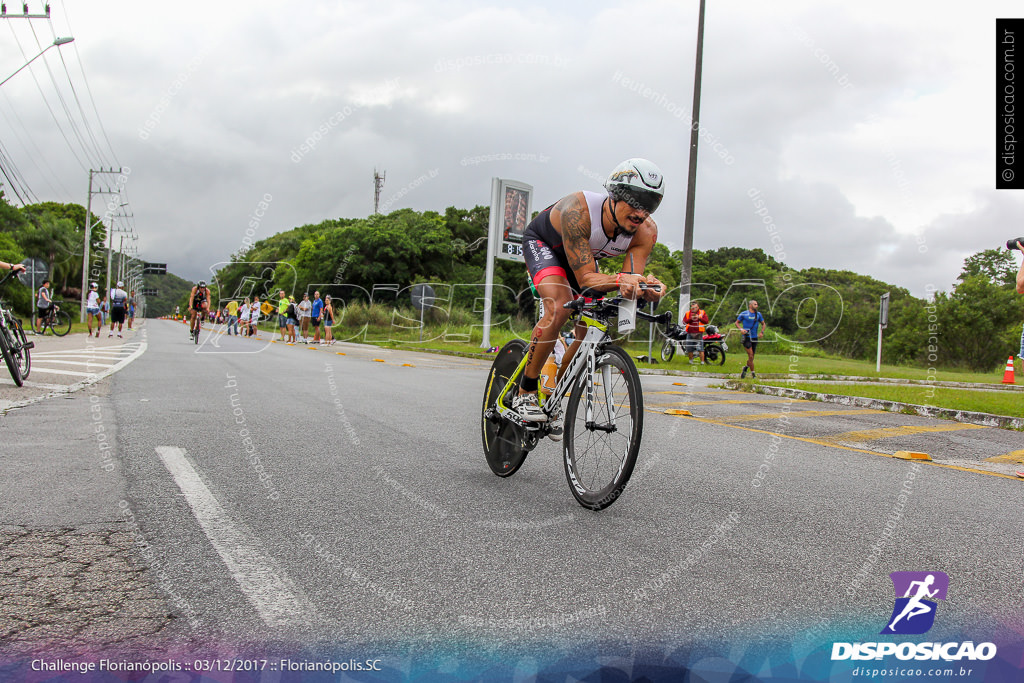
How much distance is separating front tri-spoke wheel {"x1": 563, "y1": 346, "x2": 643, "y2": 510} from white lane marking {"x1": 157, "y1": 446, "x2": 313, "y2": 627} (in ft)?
5.61

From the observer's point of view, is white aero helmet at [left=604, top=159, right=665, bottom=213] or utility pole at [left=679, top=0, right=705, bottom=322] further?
utility pole at [left=679, top=0, right=705, bottom=322]

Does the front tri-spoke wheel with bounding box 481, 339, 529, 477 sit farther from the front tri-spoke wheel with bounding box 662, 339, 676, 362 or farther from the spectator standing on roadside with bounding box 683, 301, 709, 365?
the front tri-spoke wheel with bounding box 662, 339, 676, 362

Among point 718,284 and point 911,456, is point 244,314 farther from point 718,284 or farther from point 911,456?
point 911,456

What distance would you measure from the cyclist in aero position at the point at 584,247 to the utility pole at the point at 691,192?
655 inches

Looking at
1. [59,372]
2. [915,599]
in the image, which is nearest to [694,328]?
[59,372]

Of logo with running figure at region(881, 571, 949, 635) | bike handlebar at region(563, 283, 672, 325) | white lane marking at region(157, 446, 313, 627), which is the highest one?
bike handlebar at region(563, 283, 672, 325)

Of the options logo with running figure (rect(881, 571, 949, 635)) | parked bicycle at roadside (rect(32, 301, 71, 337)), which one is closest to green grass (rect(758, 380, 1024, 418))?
logo with running figure (rect(881, 571, 949, 635))

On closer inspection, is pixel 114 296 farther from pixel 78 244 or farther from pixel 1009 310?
pixel 78 244

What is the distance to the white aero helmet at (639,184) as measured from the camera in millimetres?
3955

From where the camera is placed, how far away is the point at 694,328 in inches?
829

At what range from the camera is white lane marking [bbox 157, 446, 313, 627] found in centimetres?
247

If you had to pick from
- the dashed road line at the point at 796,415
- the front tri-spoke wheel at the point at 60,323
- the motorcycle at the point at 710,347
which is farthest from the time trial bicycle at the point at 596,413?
the front tri-spoke wheel at the point at 60,323

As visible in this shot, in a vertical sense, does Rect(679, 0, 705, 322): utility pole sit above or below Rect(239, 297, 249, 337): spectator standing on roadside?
above

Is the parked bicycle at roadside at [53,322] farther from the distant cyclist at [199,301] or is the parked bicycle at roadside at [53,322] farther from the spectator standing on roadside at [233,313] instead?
the spectator standing on roadside at [233,313]
